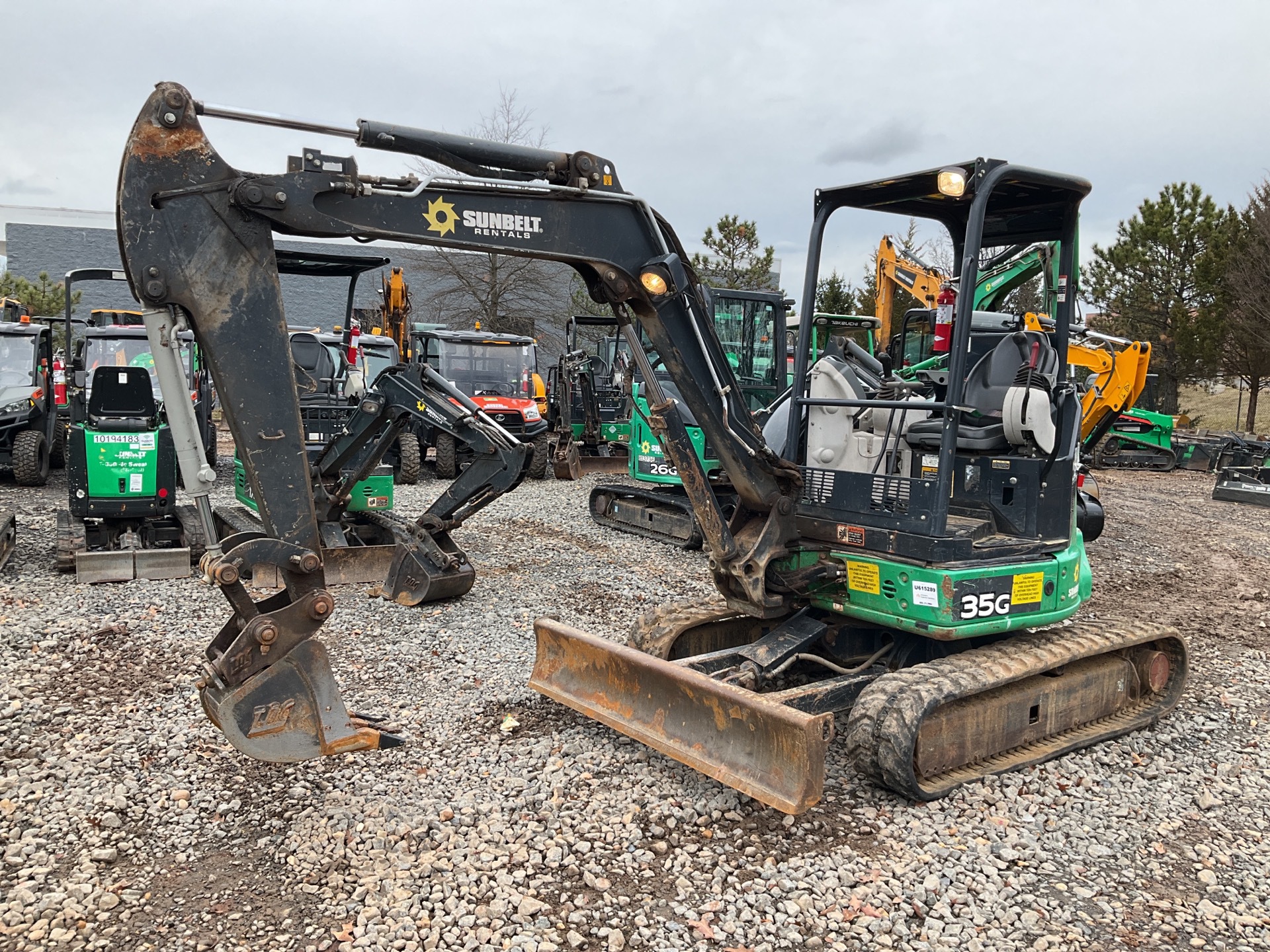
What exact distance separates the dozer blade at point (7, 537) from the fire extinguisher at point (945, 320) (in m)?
7.91

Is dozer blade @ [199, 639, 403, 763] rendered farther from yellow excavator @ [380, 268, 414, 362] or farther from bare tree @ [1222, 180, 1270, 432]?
bare tree @ [1222, 180, 1270, 432]

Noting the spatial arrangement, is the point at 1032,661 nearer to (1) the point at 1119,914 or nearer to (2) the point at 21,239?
(1) the point at 1119,914

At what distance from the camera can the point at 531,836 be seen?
4035 millimetres

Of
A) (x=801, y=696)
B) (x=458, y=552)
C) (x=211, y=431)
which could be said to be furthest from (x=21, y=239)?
(x=801, y=696)

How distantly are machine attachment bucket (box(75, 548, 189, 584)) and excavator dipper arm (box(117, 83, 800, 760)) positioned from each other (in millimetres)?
5009

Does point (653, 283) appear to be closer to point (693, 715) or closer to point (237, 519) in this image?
point (693, 715)

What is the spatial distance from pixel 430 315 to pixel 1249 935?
101 ft

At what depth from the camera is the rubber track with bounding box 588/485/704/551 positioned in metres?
10.6

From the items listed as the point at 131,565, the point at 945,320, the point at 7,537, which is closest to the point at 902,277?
the point at 945,320

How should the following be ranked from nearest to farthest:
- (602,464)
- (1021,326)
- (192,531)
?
(1021,326) → (192,531) → (602,464)

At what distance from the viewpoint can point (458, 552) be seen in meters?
8.12

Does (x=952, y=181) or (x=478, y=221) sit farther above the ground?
(x=952, y=181)

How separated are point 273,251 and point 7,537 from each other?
6.77 m

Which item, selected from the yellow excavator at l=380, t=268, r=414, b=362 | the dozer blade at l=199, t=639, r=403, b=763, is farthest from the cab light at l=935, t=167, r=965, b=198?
the yellow excavator at l=380, t=268, r=414, b=362
